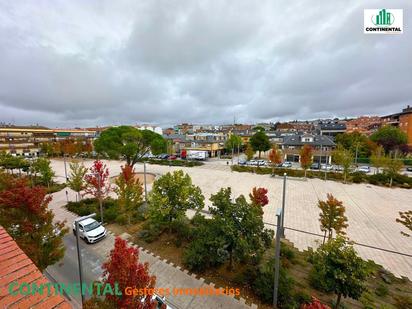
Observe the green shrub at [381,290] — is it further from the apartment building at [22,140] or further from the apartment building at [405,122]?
the apartment building at [22,140]

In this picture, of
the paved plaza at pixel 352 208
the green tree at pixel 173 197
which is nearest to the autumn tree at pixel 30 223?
the green tree at pixel 173 197

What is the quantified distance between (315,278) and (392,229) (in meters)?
11.1

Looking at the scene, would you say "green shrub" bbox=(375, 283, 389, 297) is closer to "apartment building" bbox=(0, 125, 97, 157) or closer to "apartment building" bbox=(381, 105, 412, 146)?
"apartment building" bbox=(381, 105, 412, 146)

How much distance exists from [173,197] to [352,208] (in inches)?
713

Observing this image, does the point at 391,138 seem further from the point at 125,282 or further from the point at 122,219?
the point at 125,282

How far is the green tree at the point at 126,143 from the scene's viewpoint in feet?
81.7

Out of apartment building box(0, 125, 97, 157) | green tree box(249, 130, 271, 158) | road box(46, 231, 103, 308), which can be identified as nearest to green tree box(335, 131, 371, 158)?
green tree box(249, 130, 271, 158)

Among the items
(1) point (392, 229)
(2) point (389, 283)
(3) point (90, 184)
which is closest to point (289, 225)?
(2) point (389, 283)

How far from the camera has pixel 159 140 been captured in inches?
1104

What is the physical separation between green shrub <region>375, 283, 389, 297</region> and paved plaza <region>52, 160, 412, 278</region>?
230 centimetres

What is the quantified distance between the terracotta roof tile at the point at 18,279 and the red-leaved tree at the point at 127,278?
215cm

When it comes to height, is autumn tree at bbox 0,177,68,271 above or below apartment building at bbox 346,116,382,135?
below

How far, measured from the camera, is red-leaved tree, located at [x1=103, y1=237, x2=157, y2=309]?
481cm

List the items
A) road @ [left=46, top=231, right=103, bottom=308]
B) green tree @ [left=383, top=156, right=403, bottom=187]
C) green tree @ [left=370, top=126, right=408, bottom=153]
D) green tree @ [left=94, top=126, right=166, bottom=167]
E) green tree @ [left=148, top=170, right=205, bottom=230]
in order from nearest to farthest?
road @ [left=46, top=231, right=103, bottom=308] → green tree @ [left=148, top=170, right=205, bottom=230] → green tree @ [left=383, top=156, right=403, bottom=187] → green tree @ [left=94, top=126, right=166, bottom=167] → green tree @ [left=370, top=126, right=408, bottom=153]
